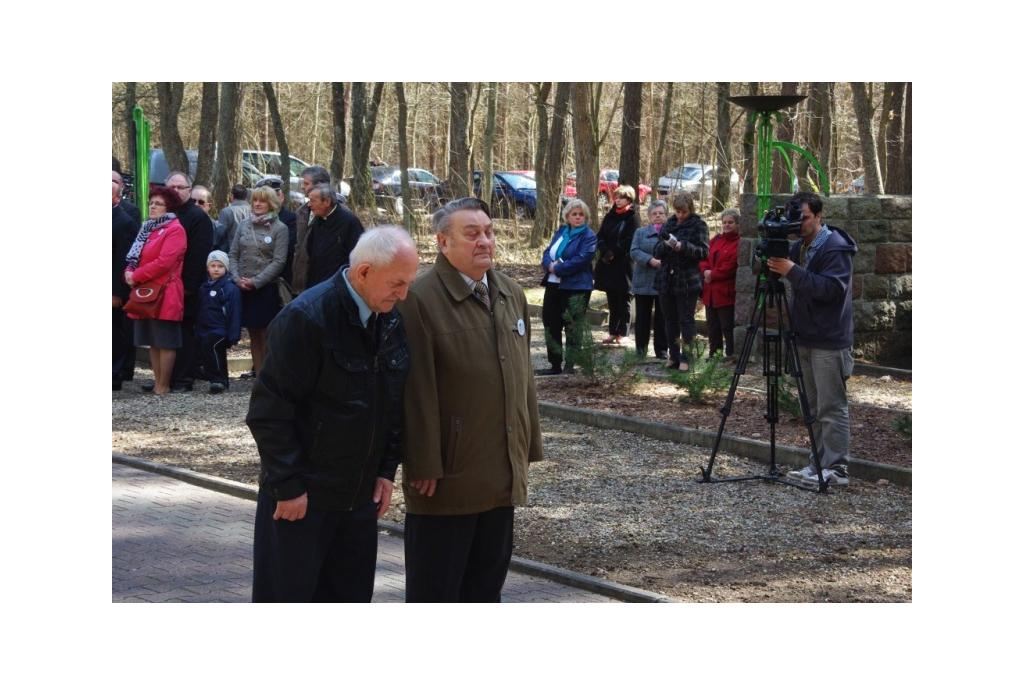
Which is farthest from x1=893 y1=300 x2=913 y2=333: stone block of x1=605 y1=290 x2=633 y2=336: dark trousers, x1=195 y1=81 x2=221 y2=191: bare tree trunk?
x1=195 y1=81 x2=221 y2=191: bare tree trunk

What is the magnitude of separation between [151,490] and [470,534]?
429 cm

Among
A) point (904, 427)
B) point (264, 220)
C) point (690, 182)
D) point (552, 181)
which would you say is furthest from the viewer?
point (690, 182)

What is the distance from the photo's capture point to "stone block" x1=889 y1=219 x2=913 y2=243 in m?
13.4

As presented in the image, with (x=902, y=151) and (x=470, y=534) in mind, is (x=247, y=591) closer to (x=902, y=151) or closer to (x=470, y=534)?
(x=470, y=534)

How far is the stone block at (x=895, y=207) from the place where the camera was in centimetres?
1327

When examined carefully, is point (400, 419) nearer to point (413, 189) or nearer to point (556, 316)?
point (556, 316)

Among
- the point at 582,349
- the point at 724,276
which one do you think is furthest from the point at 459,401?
the point at 724,276

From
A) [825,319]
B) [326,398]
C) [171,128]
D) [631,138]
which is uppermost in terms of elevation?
[171,128]

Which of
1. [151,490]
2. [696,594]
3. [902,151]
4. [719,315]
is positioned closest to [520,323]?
[696,594]

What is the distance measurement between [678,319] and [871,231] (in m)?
2.52

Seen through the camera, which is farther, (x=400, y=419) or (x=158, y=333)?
(x=158, y=333)

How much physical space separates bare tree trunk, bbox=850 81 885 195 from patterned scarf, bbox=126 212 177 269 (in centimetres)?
1262

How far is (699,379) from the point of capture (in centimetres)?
1068

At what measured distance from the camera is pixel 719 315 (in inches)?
527
